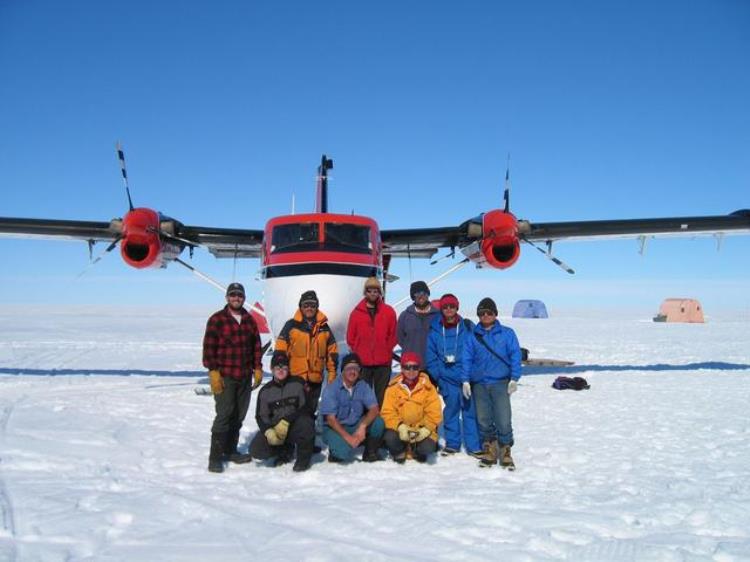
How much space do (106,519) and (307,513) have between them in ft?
4.54

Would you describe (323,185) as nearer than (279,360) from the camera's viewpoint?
No

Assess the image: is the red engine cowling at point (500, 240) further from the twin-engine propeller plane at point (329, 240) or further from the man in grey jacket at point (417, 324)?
the man in grey jacket at point (417, 324)

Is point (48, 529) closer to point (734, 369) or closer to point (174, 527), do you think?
point (174, 527)

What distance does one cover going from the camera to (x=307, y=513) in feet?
12.8

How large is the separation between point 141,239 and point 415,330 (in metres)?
7.20

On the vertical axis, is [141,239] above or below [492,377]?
above

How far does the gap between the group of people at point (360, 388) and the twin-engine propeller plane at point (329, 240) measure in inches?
58.4

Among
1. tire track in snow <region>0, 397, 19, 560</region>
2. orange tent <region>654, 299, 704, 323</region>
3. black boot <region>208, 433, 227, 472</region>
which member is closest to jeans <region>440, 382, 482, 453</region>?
black boot <region>208, 433, 227, 472</region>

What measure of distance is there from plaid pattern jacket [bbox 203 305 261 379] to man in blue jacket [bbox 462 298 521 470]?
2.29 metres

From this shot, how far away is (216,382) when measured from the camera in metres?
5.06

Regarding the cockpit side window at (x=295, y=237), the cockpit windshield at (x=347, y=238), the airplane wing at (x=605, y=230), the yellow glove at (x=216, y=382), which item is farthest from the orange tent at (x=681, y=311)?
the yellow glove at (x=216, y=382)

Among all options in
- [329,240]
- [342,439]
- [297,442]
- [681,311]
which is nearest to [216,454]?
[297,442]

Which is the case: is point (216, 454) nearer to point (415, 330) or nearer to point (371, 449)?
point (371, 449)

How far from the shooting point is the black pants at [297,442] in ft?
16.8
